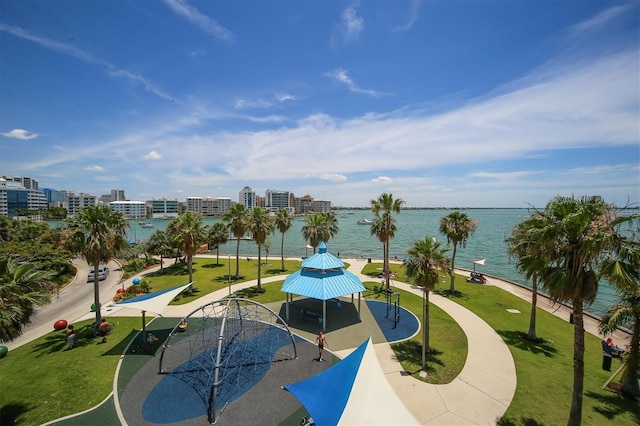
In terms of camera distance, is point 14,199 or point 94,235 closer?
point 94,235

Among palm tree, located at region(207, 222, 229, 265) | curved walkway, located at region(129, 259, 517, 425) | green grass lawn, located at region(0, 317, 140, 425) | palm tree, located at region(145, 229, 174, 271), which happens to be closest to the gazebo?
curved walkway, located at region(129, 259, 517, 425)

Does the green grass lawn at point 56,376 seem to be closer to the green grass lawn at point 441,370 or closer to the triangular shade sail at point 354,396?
the green grass lawn at point 441,370

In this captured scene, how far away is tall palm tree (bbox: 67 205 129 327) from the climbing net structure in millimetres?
7784

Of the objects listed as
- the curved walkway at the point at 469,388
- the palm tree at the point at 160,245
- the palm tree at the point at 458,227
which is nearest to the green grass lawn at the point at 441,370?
the curved walkway at the point at 469,388

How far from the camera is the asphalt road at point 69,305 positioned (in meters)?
22.1

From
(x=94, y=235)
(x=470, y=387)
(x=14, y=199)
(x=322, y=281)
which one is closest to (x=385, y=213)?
(x=322, y=281)

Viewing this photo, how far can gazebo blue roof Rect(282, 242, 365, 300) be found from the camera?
23.1 metres

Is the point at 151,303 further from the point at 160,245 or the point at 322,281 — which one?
the point at 160,245

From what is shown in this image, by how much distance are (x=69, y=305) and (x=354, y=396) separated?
33.3 m

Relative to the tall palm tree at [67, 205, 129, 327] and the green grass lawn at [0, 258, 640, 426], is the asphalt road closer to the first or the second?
the green grass lawn at [0, 258, 640, 426]

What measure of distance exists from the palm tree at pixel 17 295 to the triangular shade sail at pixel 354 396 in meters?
11.8

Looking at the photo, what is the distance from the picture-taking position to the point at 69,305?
94.4 ft

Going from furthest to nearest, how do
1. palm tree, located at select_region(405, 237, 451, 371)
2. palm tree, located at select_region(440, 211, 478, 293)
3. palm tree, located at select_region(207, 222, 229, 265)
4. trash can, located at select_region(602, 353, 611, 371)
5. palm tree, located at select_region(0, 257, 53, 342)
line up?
1. palm tree, located at select_region(207, 222, 229, 265)
2. palm tree, located at select_region(440, 211, 478, 293)
3. trash can, located at select_region(602, 353, 611, 371)
4. palm tree, located at select_region(405, 237, 451, 371)
5. palm tree, located at select_region(0, 257, 53, 342)

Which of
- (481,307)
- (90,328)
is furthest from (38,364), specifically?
(481,307)
